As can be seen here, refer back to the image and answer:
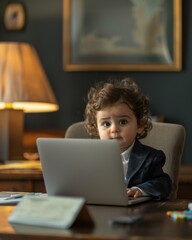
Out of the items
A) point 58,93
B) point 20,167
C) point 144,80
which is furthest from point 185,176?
point 58,93

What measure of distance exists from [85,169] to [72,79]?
7.88 feet

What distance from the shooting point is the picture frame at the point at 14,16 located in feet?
13.8

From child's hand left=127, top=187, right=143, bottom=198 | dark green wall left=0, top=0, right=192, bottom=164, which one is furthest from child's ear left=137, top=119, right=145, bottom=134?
dark green wall left=0, top=0, right=192, bottom=164

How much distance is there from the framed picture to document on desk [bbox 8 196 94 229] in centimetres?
256

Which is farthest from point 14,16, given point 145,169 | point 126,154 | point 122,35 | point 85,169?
point 85,169

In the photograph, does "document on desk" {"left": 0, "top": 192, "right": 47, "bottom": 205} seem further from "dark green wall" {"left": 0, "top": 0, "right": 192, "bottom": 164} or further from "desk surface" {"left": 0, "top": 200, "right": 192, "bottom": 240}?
"dark green wall" {"left": 0, "top": 0, "right": 192, "bottom": 164}

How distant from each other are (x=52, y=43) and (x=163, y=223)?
2.79 meters

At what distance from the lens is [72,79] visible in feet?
13.7

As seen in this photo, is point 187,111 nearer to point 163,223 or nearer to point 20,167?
point 20,167

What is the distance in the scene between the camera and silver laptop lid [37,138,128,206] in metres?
1.78

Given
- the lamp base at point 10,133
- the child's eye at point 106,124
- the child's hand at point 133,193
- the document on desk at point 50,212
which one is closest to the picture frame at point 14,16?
the lamp base at point 10,133

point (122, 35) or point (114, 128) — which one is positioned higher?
point (122, 35)

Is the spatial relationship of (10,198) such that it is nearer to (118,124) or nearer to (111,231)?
(118,124)

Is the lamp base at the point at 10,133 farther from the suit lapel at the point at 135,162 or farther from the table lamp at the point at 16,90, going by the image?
the suit lapel at the point at 135,162
